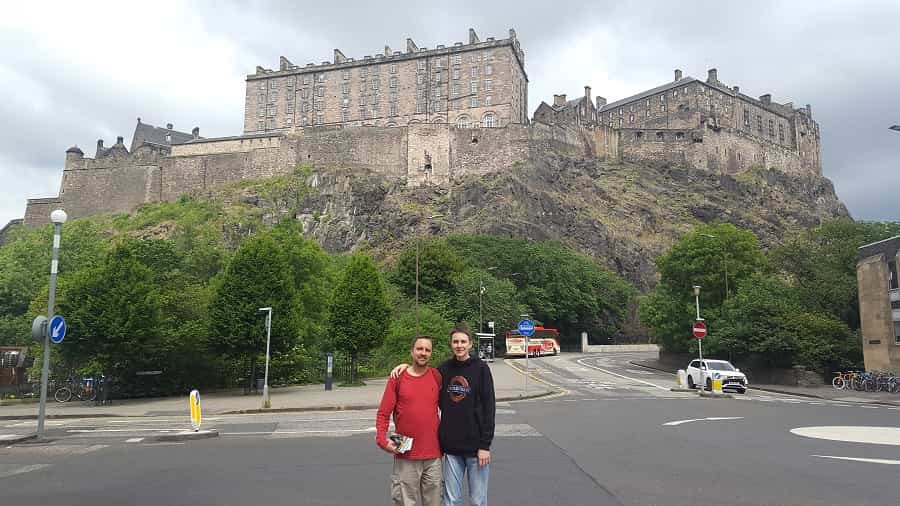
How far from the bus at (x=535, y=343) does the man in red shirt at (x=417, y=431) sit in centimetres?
4891

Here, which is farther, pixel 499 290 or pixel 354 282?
pixel 499 290

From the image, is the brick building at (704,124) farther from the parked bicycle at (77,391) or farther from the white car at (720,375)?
the parked bicycle at (77,391)

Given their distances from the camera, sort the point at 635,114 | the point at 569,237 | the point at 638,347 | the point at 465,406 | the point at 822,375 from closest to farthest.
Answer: the point at 465,406
the point at 822,375
the point at 638,347
the point at 569,237
the point at 635,114

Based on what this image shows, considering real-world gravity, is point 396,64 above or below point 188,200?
above

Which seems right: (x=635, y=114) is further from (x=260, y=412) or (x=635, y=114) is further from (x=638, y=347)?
Answer: (x=260, y=412)

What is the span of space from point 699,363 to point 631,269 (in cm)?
5566

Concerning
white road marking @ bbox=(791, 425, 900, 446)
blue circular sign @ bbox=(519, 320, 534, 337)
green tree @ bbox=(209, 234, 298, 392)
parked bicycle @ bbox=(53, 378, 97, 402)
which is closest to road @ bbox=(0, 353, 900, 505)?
white road marking @ bbox=(791, 425, 900, 446)

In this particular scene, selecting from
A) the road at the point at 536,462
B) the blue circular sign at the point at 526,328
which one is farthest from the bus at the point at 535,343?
the road at the point at 536,462

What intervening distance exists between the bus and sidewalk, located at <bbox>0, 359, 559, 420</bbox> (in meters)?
24.1

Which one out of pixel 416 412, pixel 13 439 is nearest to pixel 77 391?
pixel 13 439

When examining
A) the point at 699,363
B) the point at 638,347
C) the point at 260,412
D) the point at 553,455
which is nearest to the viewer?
the point at 553,455

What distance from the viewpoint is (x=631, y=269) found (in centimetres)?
8281

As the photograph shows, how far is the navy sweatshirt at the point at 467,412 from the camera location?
17.7 ft

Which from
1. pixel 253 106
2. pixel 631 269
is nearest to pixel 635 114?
pixel 631 269
